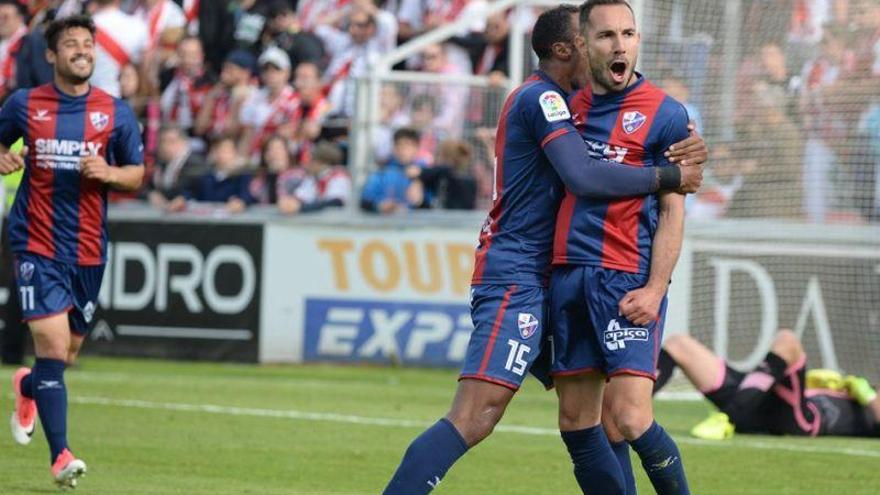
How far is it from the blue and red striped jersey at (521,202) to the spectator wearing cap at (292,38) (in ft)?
42.8

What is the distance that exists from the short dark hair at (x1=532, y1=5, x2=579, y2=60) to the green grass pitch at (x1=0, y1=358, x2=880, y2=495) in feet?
9.30

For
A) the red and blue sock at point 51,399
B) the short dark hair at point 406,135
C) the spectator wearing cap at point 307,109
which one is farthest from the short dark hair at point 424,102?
the red and blue sock at point 51,399

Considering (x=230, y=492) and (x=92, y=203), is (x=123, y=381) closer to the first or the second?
(x=92, y=203)

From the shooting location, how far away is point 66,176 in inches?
378

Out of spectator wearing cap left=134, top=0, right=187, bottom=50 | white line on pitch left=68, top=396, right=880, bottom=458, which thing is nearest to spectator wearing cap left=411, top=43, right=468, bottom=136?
spectator wearing cap left=134, top=0, right=187, bottom=50

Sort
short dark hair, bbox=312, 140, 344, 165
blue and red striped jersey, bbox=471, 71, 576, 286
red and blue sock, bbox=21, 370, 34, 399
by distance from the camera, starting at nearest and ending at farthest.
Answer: blue and red striped jersey, bbox=471, 71, 576, 286 → red and blue sock, bbox=21, 370, 34, 399 → short dark hair, bbox=312, 140, 344, 165

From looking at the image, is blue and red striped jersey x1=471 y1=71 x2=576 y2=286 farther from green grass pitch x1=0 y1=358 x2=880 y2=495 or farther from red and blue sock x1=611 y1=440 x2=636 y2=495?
green grass pitch x1=0 y1=358 x2=880 y2=495

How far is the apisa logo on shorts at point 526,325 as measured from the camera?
21.9 feet

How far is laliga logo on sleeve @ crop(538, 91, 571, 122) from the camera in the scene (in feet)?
21.8

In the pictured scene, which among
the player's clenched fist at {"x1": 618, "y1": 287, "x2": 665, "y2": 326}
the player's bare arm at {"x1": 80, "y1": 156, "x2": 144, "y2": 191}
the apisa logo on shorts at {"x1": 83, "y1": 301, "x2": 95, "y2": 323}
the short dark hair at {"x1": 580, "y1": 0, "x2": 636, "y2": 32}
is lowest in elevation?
the apisa logo on shorts at {"x1": 83, "y1": 301, "x2": 95, "y2": 323}

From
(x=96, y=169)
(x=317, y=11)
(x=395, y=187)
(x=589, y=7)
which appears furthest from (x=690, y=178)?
(x=317, y=11)

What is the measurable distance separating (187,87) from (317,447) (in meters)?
9.89

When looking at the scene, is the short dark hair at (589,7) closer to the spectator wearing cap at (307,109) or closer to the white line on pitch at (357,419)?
the white line on pitch at (357,419)

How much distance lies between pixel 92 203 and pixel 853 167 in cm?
776
